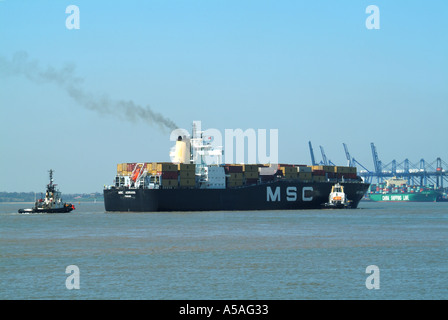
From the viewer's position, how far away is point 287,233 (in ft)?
182

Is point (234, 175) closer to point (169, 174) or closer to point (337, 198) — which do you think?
point (169, 174)

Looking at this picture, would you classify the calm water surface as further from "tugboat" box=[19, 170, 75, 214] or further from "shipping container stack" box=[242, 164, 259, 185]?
"shipping container stack" box=[242, 164, 259, 185]

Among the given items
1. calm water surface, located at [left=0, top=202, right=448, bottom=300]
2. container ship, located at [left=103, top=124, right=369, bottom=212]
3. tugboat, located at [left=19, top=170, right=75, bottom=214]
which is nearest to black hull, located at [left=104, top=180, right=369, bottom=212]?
container ship, located at [left=103, top=124, right=369, bottom=212]

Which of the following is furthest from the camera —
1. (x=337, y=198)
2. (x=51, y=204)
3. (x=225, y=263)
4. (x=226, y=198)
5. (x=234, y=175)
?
(x=337, y=198)

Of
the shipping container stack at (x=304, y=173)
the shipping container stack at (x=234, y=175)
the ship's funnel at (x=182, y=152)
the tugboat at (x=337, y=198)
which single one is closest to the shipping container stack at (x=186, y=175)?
the ship's funnel at (x=182, y=152)

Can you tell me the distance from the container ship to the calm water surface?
33876mm

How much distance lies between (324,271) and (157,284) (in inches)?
332

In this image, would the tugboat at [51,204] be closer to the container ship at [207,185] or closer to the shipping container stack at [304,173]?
the container ship at [207,185]

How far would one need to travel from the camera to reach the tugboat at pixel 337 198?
10504cm

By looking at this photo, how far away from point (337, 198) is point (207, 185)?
21.8m

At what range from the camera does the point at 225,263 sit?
36156mm

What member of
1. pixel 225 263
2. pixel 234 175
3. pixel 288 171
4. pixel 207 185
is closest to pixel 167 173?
pixel 207 185

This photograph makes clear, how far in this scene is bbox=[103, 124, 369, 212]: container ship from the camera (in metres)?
91.9
